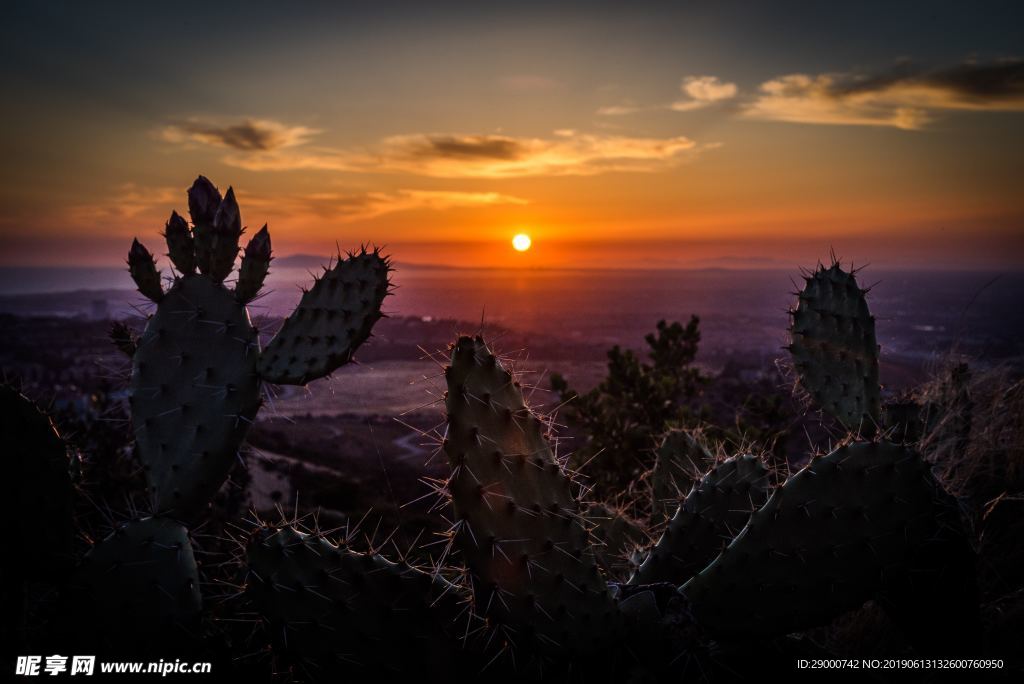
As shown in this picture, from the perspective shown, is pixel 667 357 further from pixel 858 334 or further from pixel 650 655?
pixel 650 655

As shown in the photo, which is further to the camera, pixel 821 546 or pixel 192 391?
pixel 192 391

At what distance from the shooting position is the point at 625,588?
2.06 meters

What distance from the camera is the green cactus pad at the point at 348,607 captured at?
1932mm

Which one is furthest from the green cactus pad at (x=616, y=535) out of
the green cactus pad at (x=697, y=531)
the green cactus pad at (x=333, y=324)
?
the green cactus pad at (x=333, y=324)

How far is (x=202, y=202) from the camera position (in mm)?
2676

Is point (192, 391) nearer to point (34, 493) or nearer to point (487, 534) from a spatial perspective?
point (34, 493)

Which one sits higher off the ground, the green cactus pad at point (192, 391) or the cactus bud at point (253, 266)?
the cactus bud at point (253, 266)

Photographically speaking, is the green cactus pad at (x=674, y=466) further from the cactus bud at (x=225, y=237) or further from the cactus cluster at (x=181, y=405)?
the cactus bud at (x=225, y=237)

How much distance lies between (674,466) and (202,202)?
2489 mm

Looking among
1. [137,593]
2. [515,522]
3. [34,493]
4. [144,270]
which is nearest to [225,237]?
[144,270]

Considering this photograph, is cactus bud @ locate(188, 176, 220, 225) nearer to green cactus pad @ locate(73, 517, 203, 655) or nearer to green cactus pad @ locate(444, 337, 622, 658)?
green cactus pad @ locate(73, 517, 203, 655)

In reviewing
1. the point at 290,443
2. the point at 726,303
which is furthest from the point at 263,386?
the point at 726,303

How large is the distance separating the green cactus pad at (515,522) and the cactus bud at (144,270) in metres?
1.70

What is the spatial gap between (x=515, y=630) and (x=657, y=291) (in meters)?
21.4
